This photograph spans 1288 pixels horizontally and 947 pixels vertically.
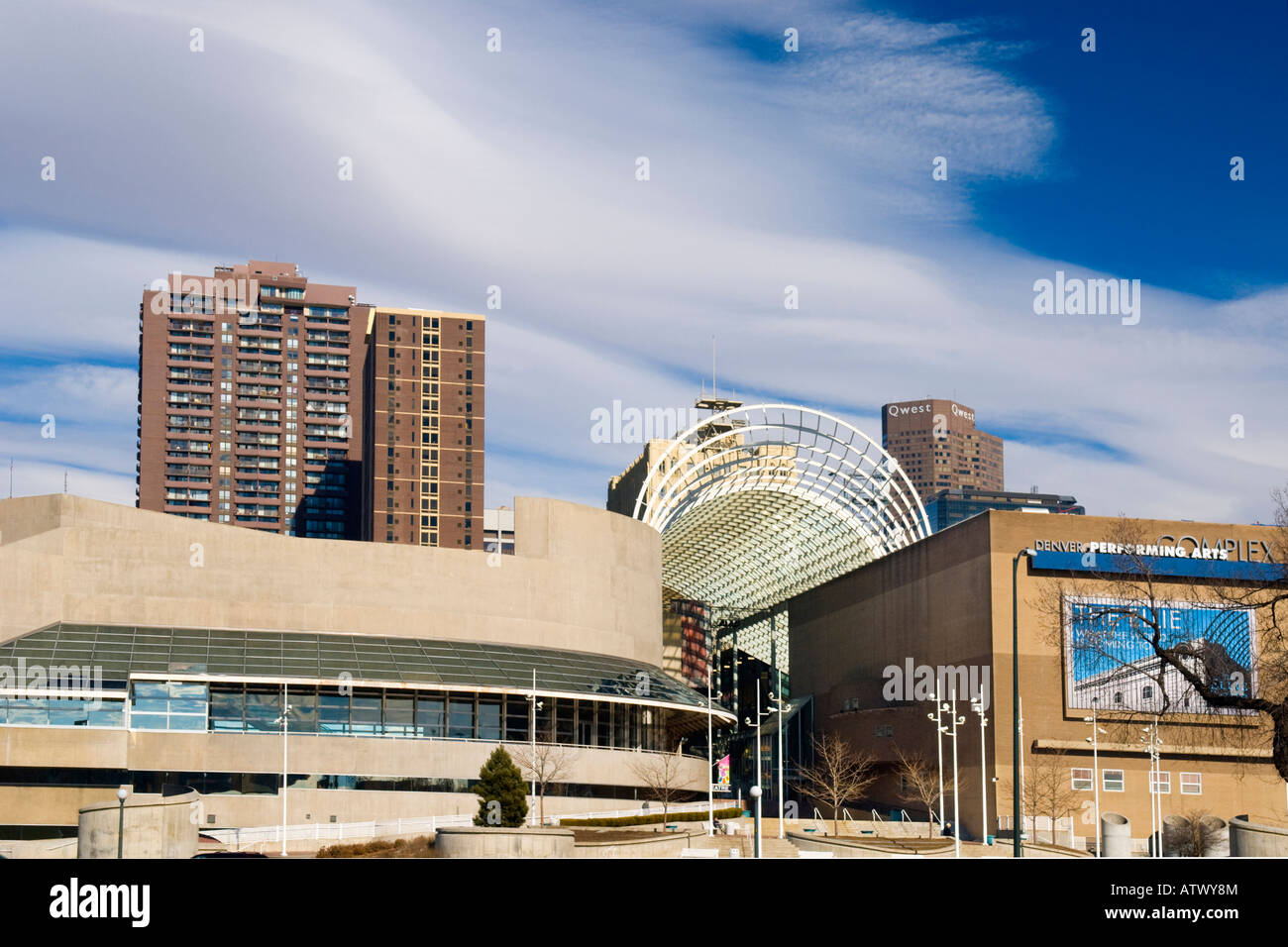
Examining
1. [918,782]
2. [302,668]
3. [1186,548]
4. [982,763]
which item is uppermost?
[1186,548]

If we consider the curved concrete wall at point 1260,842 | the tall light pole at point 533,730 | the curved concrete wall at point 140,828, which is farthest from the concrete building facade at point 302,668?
the curved concrete wall at point 1260,842

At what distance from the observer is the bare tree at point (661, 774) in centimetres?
8819

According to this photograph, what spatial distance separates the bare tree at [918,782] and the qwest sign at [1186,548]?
57.2ft

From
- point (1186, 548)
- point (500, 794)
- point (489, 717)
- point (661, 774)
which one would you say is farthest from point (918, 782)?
point (500, 794)

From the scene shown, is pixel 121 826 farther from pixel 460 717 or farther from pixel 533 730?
pixel 460 717

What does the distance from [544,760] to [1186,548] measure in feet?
154

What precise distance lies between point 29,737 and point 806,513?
75.8 meters

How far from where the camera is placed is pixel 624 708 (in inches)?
3551

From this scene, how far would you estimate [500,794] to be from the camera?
60.0 meters

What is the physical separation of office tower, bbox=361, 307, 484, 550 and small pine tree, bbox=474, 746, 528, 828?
134 meters
